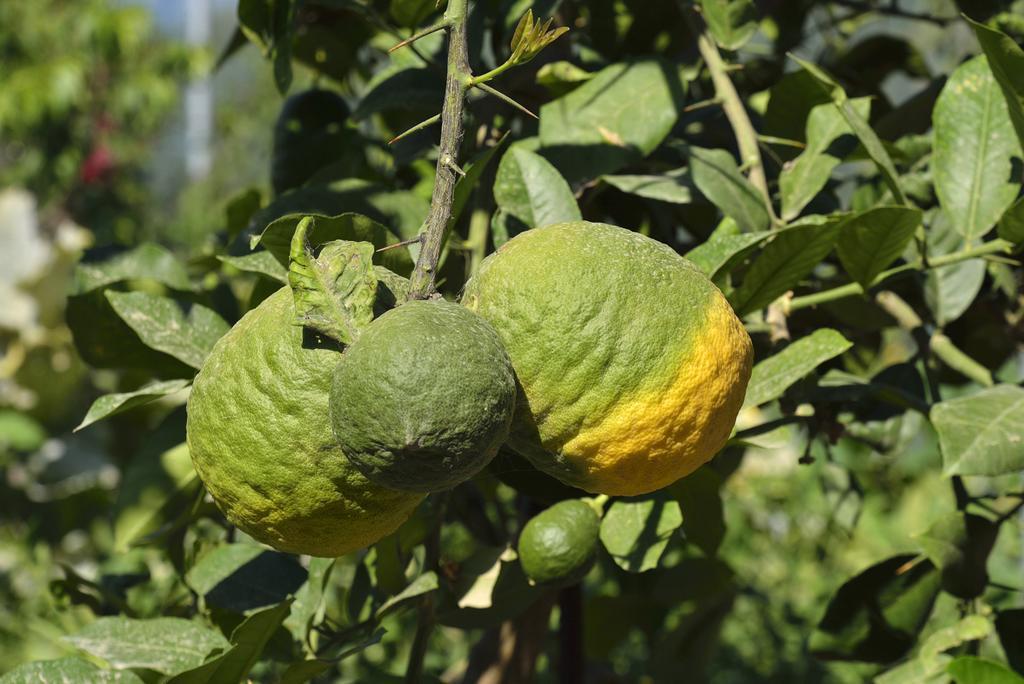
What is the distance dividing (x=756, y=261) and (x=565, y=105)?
0.57ft

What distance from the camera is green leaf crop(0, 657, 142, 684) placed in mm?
527

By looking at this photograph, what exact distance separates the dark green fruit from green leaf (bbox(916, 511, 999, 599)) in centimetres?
49

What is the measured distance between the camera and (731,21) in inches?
27.7

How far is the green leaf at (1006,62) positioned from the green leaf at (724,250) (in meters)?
0.13

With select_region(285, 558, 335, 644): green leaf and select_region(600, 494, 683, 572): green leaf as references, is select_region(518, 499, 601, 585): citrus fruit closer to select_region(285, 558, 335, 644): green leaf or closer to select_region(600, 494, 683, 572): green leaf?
select_region(600, 494, 683, 572): green leaf

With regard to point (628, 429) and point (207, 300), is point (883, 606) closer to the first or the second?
point (628, 429)

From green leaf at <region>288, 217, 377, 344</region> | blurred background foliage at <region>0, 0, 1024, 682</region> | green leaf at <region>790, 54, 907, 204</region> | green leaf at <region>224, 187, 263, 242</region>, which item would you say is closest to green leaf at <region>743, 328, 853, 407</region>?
blurred background foliage at <region>0, 0, 1024, 682</region>

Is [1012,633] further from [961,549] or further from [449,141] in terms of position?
[449,141]

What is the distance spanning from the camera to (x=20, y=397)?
1.71 meters

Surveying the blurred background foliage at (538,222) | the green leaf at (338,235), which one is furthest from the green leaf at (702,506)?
the green leaf at (338,235)

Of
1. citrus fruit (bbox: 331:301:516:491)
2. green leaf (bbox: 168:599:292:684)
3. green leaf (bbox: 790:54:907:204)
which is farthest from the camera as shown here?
green leaf (bbox: 790:54:907:204)

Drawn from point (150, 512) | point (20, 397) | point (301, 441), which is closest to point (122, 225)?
point (20, 397)

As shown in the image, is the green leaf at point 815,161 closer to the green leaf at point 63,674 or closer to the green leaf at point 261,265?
the green leaf at point 261,265

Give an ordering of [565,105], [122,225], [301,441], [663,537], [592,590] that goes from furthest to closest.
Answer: [122,225] < [592,590] < [565,105] < [663,537] < [301,441]
